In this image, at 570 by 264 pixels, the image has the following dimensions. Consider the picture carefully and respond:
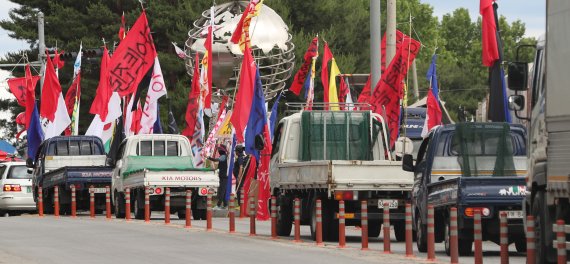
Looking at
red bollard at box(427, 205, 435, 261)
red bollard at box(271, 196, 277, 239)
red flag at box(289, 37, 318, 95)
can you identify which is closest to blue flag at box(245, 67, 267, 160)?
red flag at box(289, 37, 318, 95)

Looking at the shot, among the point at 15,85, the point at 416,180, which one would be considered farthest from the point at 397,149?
the point at 15,85

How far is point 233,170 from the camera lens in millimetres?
45000

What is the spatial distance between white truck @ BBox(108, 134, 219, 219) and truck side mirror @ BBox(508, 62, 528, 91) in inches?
724

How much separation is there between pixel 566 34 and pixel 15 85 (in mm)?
45913

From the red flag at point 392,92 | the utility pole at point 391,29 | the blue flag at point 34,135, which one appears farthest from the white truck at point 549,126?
the blue flag at point 34,135

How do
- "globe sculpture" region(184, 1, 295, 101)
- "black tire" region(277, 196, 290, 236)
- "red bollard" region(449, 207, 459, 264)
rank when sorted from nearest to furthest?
1. "red bollard" region(449, 207, 459, 264)
2. "black tire" region(277, 196, 290, 236)
3. "globe sculpture" region(184, 1, 295, 101)

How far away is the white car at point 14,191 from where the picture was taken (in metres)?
46.1

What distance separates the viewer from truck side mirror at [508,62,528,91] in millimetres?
19297

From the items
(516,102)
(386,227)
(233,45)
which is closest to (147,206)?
(386,227)

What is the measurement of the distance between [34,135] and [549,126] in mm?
36207

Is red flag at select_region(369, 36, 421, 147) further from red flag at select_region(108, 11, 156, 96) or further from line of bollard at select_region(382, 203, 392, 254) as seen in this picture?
line of bollard at select_region(382, 203, 392, 254)

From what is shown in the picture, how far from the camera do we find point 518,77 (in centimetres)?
1939

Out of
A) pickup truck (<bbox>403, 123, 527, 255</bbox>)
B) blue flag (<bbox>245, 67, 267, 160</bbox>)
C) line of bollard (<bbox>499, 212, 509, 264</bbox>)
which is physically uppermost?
blue flag (<bbox>245, 67, 267, 160</bbox>)

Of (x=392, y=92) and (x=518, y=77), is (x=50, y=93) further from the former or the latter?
(x=518, y=77)
